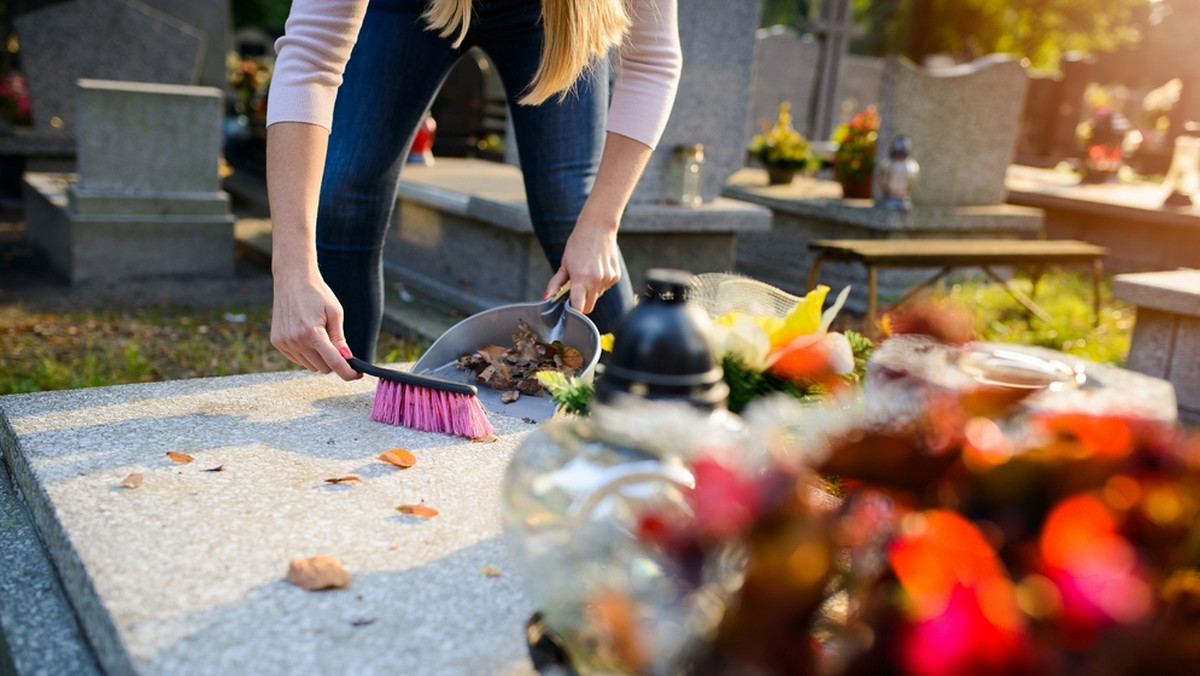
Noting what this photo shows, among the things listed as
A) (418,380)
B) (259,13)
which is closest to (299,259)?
(418,380)

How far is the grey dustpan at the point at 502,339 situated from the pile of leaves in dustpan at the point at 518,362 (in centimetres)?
1

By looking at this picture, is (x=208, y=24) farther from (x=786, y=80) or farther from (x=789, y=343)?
(x=789, y=343)

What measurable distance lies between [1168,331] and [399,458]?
318 centimetres

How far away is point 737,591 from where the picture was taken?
712mm

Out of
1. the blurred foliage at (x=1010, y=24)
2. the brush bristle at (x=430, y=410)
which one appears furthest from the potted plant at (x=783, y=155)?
the blurred foliage at (x=1010, y=24)

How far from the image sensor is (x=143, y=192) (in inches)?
202

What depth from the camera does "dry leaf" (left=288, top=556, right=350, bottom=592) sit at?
3.68ft

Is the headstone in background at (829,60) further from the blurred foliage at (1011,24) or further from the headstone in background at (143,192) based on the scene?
the blurred foliage at (1011,24)

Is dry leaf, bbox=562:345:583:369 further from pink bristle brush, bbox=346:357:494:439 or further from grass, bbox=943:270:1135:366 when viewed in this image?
grass, bbox=943:270:1135:366

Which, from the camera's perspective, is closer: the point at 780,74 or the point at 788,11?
the point at 780,74

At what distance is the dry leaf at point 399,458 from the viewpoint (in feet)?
5.06

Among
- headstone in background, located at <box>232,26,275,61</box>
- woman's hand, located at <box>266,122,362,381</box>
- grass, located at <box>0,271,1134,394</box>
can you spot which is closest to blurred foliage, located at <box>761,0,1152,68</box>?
headstone in background, located at <box>232,26,275,61</box>

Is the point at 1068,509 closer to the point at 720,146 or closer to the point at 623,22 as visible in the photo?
the point at 623,22

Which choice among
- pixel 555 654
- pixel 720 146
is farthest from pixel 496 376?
pixel 720 146
